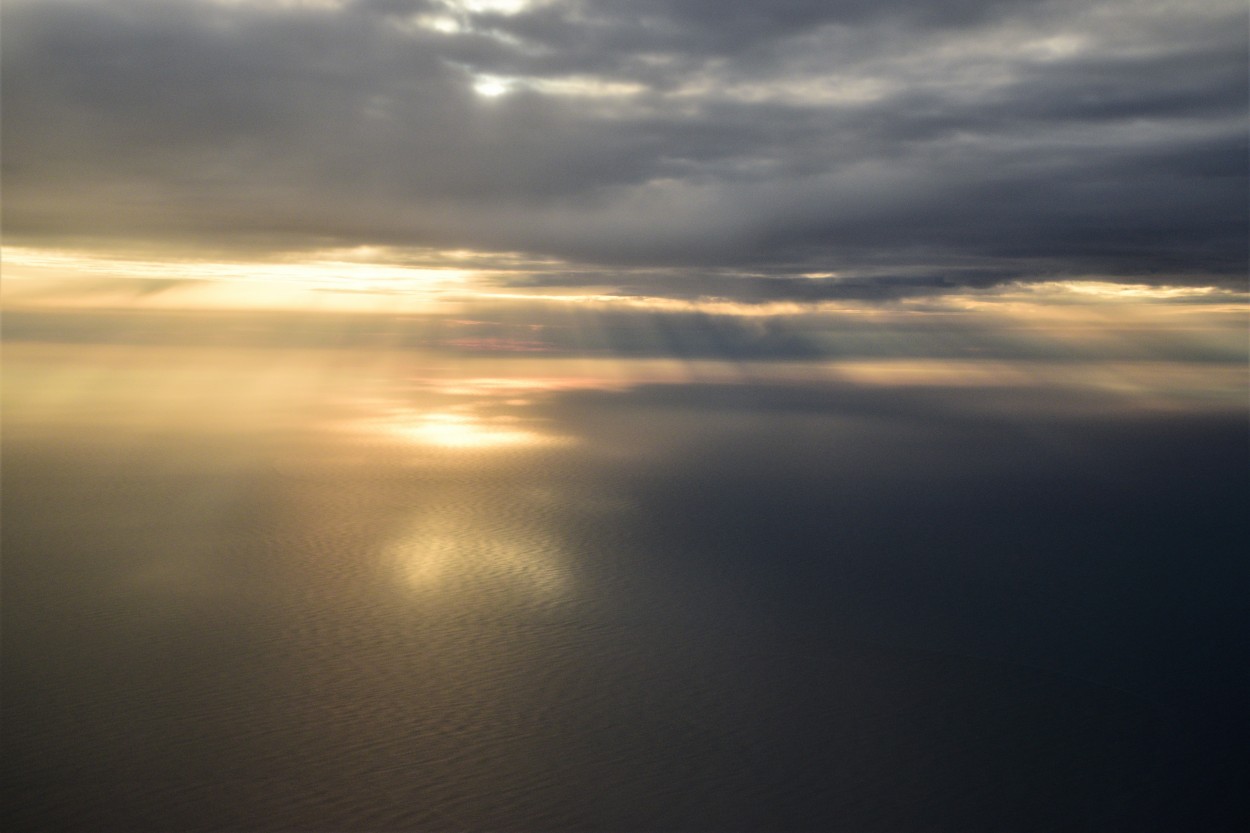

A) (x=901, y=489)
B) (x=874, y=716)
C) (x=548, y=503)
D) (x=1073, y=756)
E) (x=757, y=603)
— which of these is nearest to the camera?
(x=1073, y=756)

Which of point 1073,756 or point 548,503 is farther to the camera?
point 548,503

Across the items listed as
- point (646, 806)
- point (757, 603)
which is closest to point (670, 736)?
point (646, 806)

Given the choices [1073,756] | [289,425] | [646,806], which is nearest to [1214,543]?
[1073,756]

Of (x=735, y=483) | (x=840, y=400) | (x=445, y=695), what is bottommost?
(x=840, y=400)

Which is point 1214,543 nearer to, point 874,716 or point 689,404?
point 874,716

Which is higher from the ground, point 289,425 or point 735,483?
point 735,483

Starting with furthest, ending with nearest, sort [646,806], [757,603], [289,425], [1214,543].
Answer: [289,425], [1214,543], [757,603], [646,806]

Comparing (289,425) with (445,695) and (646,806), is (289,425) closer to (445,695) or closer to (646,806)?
(445,695)
